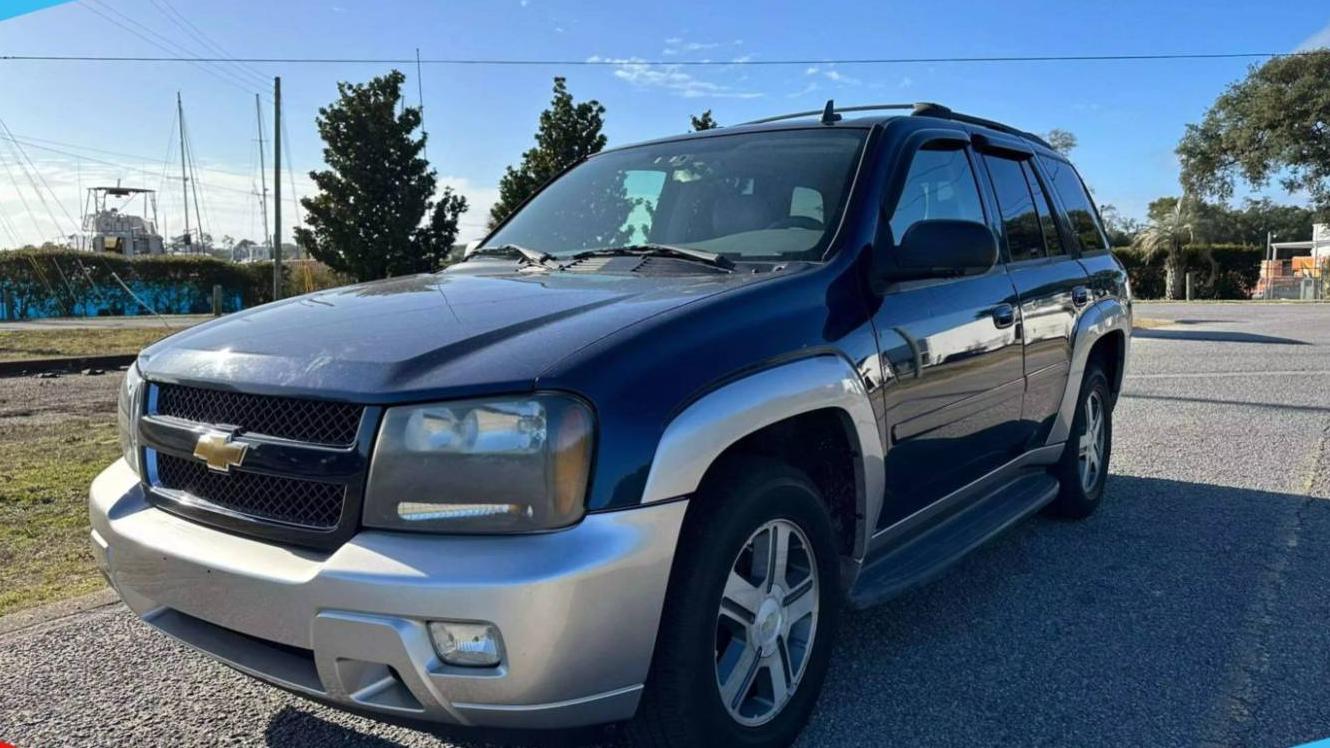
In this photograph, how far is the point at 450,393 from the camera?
6.65ft

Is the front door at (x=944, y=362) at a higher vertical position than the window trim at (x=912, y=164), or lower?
lower

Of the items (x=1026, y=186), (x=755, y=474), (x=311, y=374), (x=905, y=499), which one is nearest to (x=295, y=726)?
(x=311, y=374)

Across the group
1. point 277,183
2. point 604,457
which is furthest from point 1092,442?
point 277,183

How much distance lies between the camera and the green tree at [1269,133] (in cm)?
2995

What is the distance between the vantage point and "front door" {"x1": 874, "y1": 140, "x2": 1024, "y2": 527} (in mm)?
2977

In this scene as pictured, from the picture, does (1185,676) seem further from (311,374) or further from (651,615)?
(311,374)

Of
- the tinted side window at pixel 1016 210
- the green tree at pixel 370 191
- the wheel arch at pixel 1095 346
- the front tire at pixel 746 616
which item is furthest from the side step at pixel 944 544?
the green tree at pixel 370 191

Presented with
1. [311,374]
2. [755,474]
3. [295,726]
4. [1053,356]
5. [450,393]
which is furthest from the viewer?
[1053,356]

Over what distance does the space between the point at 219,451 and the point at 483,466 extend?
737mm

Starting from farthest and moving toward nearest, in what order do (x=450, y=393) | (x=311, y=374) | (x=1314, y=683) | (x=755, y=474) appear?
(x=1314, y=683) < (x=755, y=474) < (x=311, y=374) < (x=450, y=393)

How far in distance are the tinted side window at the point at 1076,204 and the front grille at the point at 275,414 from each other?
3870 millimetres

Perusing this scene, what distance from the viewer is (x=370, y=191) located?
22.6m

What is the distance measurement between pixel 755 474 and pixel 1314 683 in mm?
2092

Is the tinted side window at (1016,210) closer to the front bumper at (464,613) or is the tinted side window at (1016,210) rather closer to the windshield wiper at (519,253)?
the windshield wiper at (519,253)
